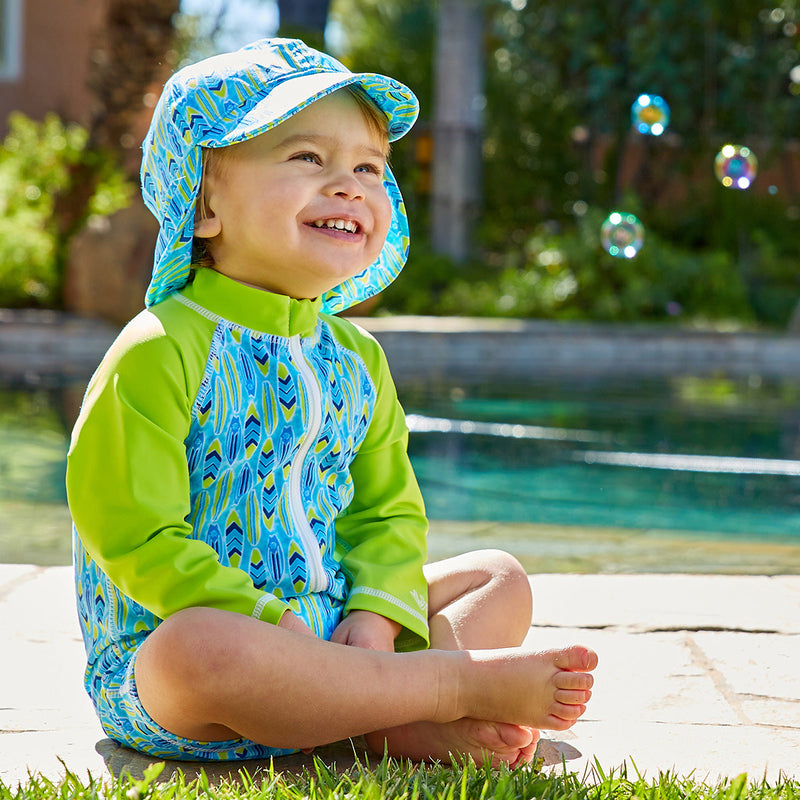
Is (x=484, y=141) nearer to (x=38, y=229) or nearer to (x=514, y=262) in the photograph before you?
(x=514, y=262)

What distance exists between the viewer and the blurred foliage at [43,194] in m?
9.66

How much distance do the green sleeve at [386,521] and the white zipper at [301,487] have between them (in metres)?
0.10

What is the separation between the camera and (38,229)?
1021 cm

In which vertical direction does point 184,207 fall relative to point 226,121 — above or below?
below

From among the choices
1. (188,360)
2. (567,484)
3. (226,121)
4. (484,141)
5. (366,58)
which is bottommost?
(567,484)

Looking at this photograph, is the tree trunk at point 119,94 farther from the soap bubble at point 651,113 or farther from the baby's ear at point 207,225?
the baby's ear at point 207,225

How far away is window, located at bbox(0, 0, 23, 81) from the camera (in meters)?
13.3

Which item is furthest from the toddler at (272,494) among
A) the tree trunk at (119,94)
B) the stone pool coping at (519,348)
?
the tree trunk at (119,94)

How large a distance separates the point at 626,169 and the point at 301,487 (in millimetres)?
13317

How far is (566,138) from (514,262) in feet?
8.98

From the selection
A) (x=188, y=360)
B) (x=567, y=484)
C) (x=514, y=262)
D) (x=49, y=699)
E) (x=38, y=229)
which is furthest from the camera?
(x=514, y=262)

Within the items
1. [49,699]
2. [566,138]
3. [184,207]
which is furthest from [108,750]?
[566,138]

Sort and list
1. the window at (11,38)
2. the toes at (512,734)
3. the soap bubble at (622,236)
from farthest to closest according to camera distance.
Result: 1. the window at (11,38)
2. the soap bubble at (622,236)
3. the toes at (512,734)

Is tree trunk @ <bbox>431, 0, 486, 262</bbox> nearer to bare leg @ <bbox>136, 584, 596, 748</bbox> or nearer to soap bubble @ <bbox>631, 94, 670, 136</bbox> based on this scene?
soap bubble @ <bbox>631, 94, 670, 136</bbox>
